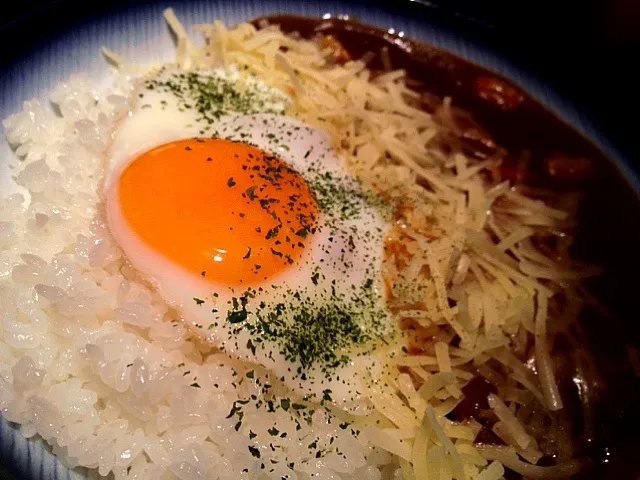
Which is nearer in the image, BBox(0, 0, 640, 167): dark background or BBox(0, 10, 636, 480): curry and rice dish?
BBox(0, 10, 636, 480): curry and rice dish

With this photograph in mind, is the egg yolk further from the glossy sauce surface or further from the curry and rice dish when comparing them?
the glossy sauce surface

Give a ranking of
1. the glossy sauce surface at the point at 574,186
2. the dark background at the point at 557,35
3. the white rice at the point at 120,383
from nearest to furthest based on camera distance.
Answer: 1. the white rice at the point at 120,383
2. the glossy sauce surface at the point at 574,186
3. the dark background at the point at 557,35

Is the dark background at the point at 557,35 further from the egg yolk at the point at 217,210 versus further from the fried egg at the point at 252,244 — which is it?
the egg yolk at the point at 217,210

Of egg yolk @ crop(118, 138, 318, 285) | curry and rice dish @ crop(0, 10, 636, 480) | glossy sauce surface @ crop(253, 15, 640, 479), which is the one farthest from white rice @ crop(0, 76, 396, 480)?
glossy sauce surface @ crop(253, 15, 640, 479)

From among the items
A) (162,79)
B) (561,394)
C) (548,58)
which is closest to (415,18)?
(548,58)

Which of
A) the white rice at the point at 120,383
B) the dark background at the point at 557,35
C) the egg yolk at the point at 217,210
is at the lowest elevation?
the white rice at the point at 120,383

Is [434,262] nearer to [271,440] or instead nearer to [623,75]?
[271,440]

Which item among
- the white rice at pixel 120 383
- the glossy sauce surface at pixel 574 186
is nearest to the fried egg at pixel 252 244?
the white rice at pixel 120 383

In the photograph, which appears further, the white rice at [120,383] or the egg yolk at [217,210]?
the egg yolk at [217,210]
